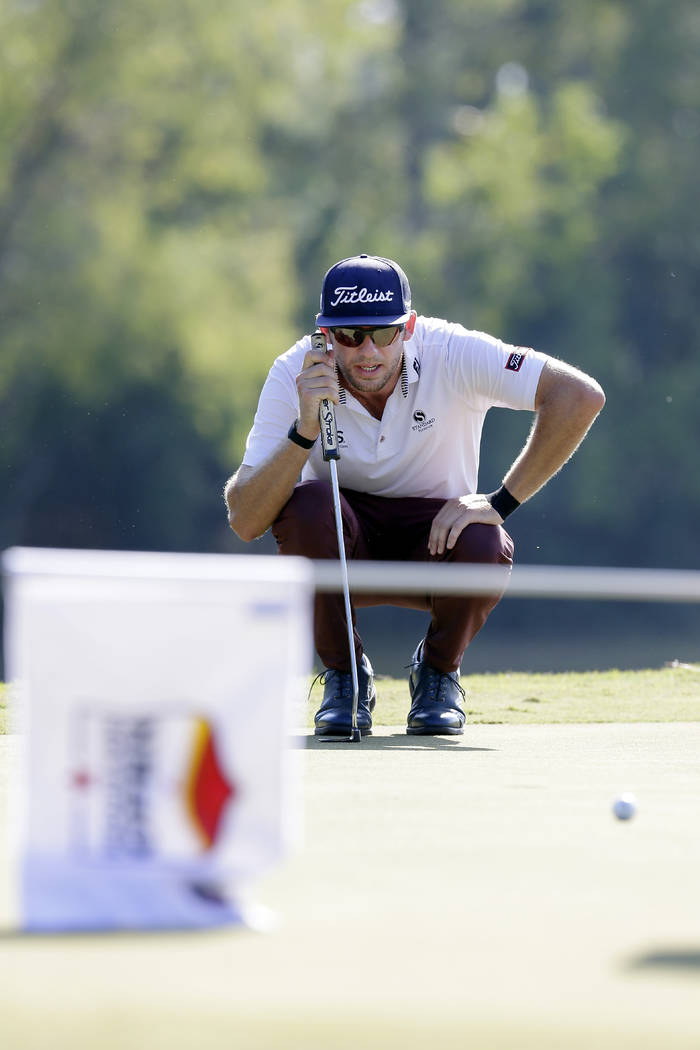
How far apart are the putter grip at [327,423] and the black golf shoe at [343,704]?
569 millimetres

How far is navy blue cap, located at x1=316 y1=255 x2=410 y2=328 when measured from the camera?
4.61m

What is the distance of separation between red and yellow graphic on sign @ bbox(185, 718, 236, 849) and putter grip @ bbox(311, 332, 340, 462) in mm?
2597

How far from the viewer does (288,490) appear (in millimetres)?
4809

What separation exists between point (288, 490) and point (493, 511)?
55cm

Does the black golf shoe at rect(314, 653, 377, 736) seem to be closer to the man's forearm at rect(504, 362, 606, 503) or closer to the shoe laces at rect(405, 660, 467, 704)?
the shoe laces at rect(405, 660, 467, 704)

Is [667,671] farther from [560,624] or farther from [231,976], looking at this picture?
[560,624]

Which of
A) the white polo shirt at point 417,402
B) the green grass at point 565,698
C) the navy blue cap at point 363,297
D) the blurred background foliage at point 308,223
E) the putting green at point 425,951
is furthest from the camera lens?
the blurred background foliage at point 308,223

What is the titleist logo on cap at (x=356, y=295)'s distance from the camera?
461 centimetres

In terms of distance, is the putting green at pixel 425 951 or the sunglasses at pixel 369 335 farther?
the sunglasses at pixel 369 335

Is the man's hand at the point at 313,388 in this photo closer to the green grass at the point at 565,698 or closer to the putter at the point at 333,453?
the putter at the point at 333,453

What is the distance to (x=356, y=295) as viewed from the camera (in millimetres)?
4617

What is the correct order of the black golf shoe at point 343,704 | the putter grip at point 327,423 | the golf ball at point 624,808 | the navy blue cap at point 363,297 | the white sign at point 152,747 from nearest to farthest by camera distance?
the white sign at point 152,747 → the golf ball at point 624,808 → the black golf shoe at point 343,704 → the navy blue cap at point 363,297 → the putter grip at point 327,423

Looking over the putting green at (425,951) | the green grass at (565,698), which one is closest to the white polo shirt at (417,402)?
the green grass at (565,698)

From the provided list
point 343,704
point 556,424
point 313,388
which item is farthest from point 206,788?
point 556,424
